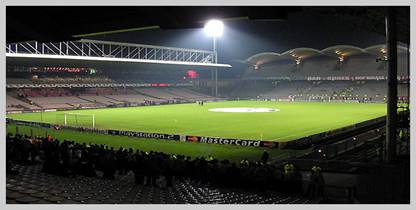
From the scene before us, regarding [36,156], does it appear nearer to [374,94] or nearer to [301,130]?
[301,130]

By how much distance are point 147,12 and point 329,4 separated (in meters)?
5.19

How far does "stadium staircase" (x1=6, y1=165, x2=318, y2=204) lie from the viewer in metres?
10.2

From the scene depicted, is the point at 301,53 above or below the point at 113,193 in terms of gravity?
above

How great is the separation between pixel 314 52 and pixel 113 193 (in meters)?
93.5

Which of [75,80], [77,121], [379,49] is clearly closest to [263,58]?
[379,49]

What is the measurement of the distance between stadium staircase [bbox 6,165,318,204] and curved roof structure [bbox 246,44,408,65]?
79.2 m

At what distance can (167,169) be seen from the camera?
47.0ft

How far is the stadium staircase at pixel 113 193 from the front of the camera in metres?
10.2

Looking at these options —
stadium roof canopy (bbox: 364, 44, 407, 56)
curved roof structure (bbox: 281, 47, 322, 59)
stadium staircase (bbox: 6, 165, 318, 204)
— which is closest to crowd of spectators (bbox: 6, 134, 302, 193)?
stadium staircase (bbox: 6, 165, 318, 204)

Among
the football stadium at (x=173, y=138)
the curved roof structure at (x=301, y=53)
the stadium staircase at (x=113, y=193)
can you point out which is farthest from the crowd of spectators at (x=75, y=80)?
the stadium staircase at (x=113, y=193)

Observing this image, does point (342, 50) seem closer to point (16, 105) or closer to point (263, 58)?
point (263, 58)

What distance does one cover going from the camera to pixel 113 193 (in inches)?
462

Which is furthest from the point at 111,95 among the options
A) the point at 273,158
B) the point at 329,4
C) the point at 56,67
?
the point at 329,4

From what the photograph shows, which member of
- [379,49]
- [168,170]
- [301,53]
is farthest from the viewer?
[301,53]
